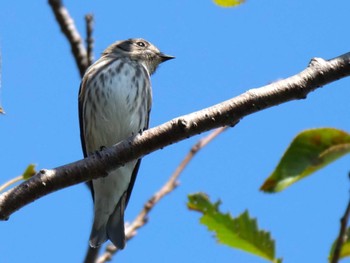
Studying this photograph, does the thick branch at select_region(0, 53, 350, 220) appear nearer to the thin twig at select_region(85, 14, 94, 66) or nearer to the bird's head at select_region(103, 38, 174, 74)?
the thin twig at select_region(85, 14, 94, 66)

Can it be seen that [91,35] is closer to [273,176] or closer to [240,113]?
[240,113]

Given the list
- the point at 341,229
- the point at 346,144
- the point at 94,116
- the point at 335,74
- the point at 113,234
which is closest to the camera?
the point at 341,229

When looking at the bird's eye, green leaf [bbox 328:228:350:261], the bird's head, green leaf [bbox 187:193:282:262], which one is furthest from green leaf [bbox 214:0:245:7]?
the bird's eye

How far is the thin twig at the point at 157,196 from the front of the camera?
4.50 metres

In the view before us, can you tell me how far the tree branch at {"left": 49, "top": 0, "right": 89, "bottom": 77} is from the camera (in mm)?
5625

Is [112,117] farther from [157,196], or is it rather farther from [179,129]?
[179,129]

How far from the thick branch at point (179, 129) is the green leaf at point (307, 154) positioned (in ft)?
4.90

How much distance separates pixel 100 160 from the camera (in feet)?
10.8

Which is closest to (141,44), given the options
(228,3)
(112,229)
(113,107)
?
(113,107)

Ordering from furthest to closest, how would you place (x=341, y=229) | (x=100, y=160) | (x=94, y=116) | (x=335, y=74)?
(x=94, y=116)
(x=100, y=160)
(x=335, y=74)
(x=341, y=229)

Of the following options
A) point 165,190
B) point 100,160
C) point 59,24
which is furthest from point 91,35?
point 100,160

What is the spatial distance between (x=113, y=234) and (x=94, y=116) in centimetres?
168

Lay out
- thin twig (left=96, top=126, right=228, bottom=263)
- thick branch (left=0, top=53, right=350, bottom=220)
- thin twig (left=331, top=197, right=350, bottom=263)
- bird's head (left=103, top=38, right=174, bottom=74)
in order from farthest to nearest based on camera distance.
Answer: bird's head (left=103, top=38, right=174, bottom=74)
thin twig (left=96, top=126, right=228, bottom=263)
thick branch (left=0, top=53, right=350, bottom=220)
thin twig (left=331, top=197, right=350, bottom=263)

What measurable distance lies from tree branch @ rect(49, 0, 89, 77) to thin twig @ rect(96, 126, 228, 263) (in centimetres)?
131
